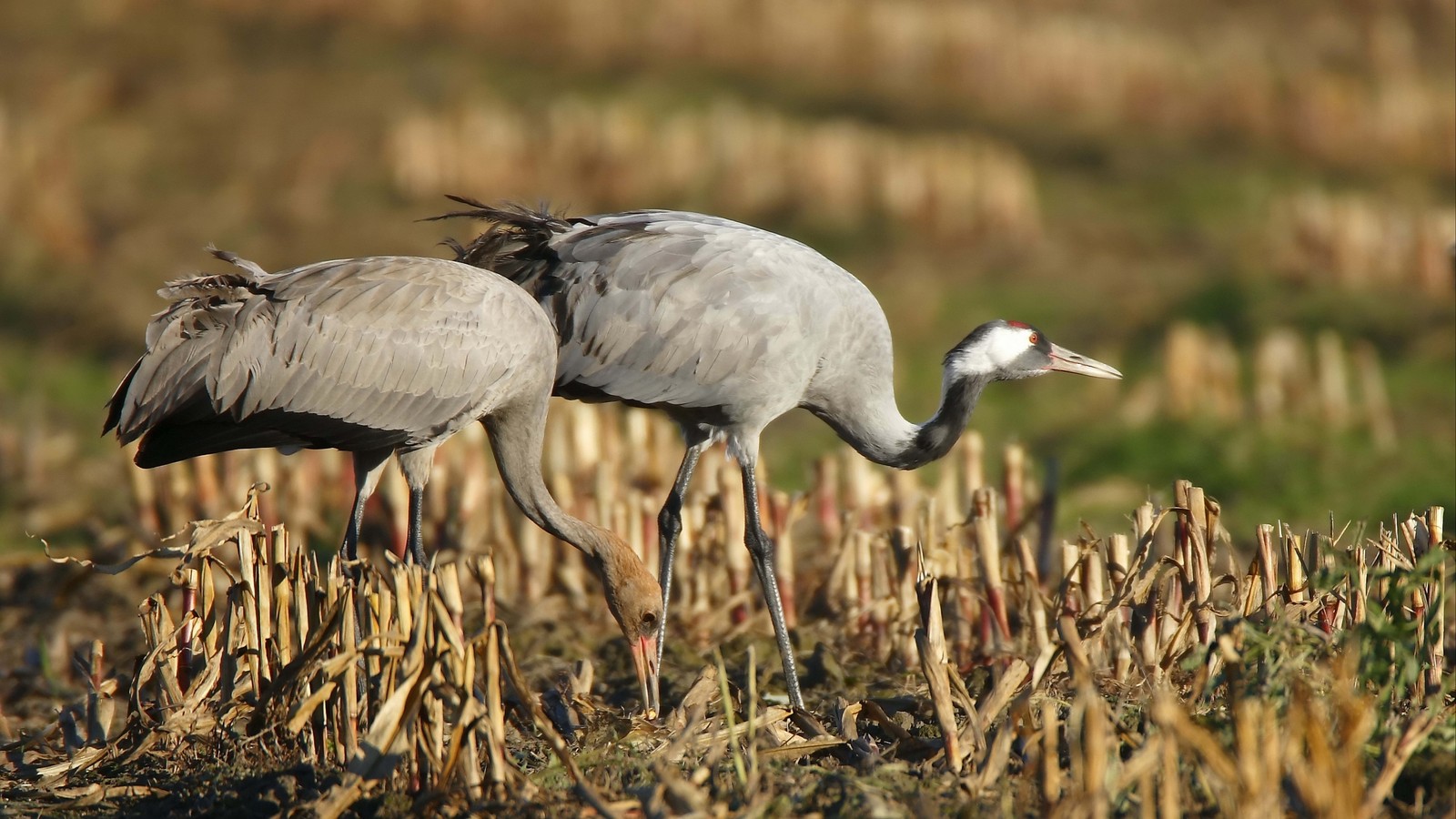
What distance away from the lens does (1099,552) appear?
509 cm

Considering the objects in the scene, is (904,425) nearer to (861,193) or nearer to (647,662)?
(647,662)

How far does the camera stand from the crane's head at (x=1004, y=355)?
571 cm

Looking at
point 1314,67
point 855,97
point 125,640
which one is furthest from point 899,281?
point 1314,67

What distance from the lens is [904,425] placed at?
585cm

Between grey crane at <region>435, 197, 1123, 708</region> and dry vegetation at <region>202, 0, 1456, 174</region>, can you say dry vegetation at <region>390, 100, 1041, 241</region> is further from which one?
grey crane at <region>435, 197, 1123, 708</region>

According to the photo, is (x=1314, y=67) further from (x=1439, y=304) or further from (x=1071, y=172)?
(x=1439, y=304)

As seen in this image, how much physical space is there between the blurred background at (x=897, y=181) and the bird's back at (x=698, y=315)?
235cm

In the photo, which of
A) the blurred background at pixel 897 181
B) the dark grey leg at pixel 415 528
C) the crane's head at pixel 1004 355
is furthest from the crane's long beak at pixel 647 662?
the blurred background at pixel 897 181

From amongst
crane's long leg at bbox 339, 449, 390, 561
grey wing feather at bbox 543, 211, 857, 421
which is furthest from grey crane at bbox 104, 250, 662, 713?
grey wing feather at bbox 543, 211, 857, 421

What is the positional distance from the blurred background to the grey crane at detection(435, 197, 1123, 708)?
2311mm

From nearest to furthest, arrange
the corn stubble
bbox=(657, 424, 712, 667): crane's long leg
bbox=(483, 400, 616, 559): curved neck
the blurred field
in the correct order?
the corn stubble, bbox=(483, 400, 616, 559): curved neck, bbox=(657, 424, 712, 667): crane's long leg, the blurred field

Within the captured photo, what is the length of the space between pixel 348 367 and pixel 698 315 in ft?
4.13

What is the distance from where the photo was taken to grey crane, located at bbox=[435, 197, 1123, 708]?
5.46 meters

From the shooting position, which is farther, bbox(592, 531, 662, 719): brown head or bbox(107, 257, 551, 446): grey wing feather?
bbox(592, 531, 662, 719): brown head
